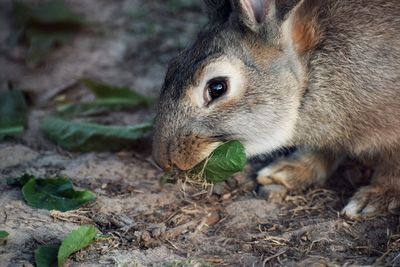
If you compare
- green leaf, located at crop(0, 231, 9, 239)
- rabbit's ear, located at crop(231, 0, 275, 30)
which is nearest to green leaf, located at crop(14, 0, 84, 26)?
rabbit's ear, located at crop(231, 0, 275, 30)

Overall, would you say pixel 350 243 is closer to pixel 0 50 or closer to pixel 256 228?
pixel 256 228

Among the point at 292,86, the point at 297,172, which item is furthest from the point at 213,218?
the point at 292,86

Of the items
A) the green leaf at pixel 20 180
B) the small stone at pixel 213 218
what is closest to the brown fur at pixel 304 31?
the small stone at pixel 213 218

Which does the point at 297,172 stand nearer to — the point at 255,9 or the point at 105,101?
the point at 255,9

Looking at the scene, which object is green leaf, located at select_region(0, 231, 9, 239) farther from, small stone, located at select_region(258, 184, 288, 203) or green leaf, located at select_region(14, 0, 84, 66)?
green leaf, located at select_region(14, 0, 84, 66)

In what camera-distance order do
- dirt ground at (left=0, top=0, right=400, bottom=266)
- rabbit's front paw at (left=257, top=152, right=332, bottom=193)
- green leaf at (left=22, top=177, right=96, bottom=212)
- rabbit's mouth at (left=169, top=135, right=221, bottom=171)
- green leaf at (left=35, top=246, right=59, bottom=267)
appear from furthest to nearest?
rabbit's front paw at (left=257, top=152, right=332, bottom=193) → green leaf at (left=22, top=177, right=96, bottom=212) → rabbit's mouth at (left=169, top=135, right=221, bottom=171) → dirt ground at (left=0, top=0, right=400, bottom=266) → green leaf at (left=35, top=246, right=59, bottom=267)

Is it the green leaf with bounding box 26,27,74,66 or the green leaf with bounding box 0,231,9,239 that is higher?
the green leaf with bounding box 26,27,74,66
